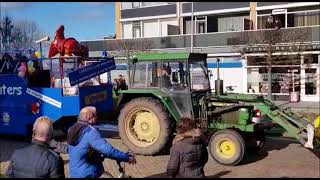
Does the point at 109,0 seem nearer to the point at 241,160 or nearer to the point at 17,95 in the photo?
the point at 241,160

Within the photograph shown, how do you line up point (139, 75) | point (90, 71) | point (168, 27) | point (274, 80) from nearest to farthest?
point (139, 75)
point (90, 71)
point (274, 80)
point (168, 27)

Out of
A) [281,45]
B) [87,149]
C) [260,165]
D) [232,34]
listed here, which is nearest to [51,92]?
[260,165]

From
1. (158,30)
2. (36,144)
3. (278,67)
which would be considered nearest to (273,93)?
(278,67)

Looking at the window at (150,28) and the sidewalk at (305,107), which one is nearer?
the sidewalk at (305,107)

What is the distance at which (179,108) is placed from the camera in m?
10.2

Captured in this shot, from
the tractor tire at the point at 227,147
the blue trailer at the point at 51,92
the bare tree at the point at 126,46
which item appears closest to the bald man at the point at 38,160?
the tractor tire at the point at 227,147

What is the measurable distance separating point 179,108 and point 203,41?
86.5 ft

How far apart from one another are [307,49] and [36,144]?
85.8 ft

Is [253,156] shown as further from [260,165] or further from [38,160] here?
[38,160]

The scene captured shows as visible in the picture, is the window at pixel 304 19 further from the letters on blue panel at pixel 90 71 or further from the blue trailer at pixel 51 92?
the blue trailer at pixel 51 92

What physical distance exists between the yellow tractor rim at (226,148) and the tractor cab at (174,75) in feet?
3.28

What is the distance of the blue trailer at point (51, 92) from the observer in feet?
39.0

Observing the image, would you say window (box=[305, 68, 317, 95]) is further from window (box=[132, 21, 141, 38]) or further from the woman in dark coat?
the woman in dark coat

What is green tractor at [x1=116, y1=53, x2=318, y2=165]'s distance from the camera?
967 cm
